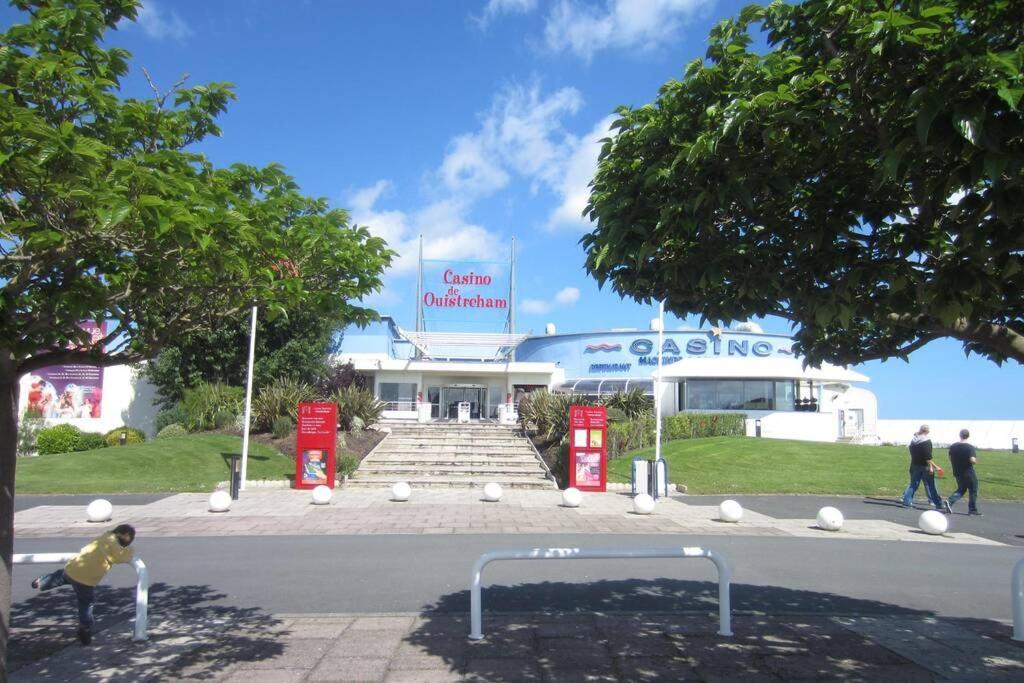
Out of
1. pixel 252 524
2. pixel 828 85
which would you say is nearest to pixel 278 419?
pixel 252 524

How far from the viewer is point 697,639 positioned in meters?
6.11

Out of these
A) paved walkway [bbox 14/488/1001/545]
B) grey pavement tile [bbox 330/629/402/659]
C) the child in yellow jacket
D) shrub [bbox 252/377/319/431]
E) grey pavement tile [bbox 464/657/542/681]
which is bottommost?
paved walkway [bbox 14/488/1001/545]

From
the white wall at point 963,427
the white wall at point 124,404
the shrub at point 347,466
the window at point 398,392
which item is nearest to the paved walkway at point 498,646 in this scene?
the shrub at point 347,466

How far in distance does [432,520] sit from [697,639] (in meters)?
8.17

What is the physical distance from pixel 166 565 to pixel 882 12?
33.0ft

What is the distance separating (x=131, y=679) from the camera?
17.1 feet

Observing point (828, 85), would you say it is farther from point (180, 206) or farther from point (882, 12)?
point (180, 206)

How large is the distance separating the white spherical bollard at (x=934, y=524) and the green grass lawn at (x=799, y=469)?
565 centimetres

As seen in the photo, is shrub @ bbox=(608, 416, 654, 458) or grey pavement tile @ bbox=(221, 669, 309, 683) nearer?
grey pavement tile @ bbox=(221, 669, 309, 683)

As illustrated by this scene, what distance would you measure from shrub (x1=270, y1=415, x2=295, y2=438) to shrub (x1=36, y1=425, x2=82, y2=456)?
8.06 m

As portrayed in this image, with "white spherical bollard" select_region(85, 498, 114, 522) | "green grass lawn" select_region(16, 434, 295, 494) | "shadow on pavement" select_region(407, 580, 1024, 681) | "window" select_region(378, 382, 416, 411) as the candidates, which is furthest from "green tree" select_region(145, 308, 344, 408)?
"shadow on pavement" select_region(407, 580, 1024, 681)

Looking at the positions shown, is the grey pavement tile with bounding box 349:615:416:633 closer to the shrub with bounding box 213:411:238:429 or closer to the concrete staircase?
the concrete staircase

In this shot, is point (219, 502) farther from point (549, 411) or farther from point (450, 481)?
point (549, 411)

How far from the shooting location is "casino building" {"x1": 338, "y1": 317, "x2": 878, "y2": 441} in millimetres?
34438
